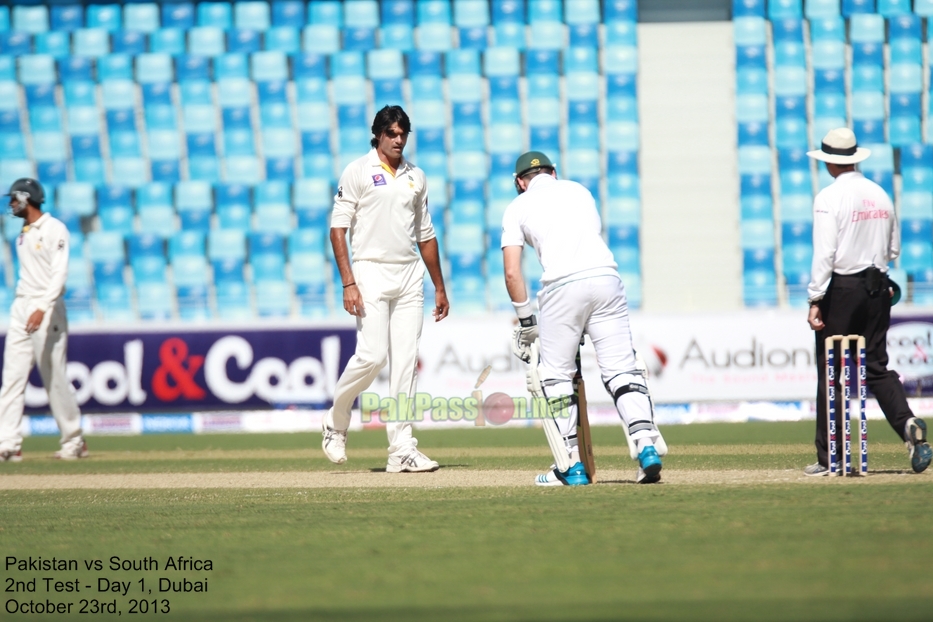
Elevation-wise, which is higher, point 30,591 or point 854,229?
point 854,229

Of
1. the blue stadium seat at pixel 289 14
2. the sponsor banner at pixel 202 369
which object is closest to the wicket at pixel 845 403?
the sponsor banner at pixel 202 369

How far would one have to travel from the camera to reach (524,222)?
6000 millimetres

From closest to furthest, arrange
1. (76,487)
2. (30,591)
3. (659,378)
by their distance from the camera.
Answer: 1. (30,591)
2. (76,487)
3. (659,378)

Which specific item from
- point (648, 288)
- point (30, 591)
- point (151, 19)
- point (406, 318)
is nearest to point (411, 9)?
point (151, 19)

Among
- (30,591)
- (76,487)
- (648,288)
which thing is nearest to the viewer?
(30,591)

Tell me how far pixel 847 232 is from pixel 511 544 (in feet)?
10.2

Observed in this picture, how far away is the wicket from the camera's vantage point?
598 centimetres

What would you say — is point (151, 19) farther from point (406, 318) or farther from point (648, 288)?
point (406, 318)

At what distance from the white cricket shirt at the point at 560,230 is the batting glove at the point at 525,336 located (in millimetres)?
225

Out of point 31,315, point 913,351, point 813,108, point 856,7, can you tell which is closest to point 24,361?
point 31,315

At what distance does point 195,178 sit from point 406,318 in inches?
484

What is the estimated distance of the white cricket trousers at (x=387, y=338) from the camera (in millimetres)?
7098

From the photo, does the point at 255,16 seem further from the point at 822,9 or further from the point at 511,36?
the point at 822,9

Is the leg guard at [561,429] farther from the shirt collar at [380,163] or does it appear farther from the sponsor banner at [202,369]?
the sponsor banner at [202,369]
